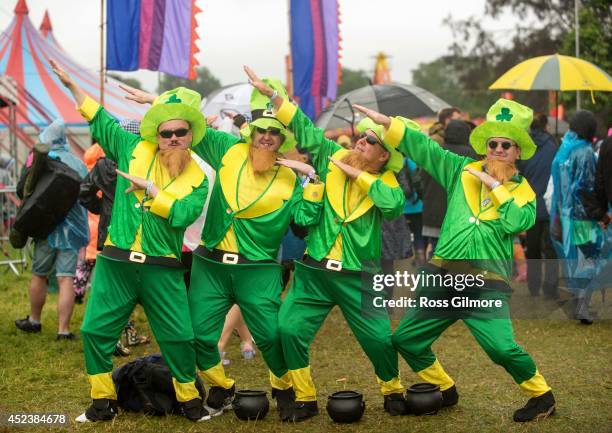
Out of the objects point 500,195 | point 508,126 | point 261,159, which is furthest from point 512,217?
point 261,159

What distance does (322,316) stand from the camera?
565 centimetres

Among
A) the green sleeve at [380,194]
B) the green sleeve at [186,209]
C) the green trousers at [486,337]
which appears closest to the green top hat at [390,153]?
the green sleeve at [380,194]

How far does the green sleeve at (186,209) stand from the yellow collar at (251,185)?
0.20 m

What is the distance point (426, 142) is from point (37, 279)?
4.17 metres

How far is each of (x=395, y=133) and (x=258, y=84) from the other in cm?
88

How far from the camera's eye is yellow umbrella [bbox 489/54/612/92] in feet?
31.6

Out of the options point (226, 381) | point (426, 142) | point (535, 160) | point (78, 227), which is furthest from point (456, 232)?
point (535, 160)

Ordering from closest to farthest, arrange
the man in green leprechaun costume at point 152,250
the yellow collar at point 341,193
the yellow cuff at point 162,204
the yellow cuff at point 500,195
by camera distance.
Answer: the yellow cuff at point 500,195 → the yellow cuff at point 162,204 → the man in green leprechaun costume at point 152,250 → the yellow collar at point 341,193

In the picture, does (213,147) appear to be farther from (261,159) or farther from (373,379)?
(373,379)

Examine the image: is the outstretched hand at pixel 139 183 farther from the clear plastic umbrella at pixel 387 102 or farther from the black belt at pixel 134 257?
the clear plastic umbrella at pixel 387 102

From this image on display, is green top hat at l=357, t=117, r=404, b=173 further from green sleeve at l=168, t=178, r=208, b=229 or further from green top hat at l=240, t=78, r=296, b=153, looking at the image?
green sleeve at l=168, t=178, r=208, b=229

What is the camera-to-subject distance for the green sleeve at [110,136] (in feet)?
18.5

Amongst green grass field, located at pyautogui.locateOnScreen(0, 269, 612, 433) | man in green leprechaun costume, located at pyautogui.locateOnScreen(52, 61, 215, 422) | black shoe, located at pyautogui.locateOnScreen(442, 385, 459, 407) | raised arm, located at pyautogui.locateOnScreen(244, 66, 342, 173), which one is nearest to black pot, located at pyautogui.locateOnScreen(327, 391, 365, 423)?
green grass field, located at pyautogui.locateOnScreen(0, 269, 612, 433)

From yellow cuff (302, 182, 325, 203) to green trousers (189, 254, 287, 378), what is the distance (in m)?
0.47
